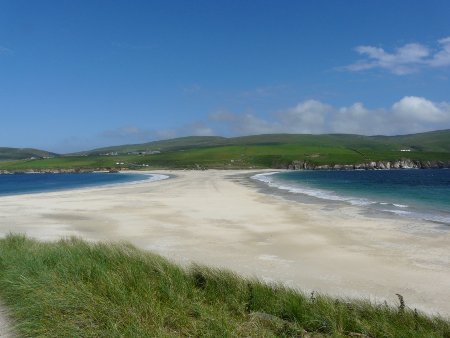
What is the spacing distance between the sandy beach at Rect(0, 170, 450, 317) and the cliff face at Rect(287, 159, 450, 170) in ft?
383

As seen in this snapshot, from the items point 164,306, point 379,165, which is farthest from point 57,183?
point 379,165

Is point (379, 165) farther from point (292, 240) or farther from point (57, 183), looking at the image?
point (292, 240)

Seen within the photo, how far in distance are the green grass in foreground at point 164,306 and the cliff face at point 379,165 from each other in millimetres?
140025

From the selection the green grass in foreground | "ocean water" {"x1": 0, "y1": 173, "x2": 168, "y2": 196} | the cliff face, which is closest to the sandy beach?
the green grass in foreground

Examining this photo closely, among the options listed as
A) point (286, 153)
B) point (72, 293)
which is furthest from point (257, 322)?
point (286, 153)

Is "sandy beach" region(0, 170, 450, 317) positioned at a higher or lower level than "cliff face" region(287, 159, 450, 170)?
higher

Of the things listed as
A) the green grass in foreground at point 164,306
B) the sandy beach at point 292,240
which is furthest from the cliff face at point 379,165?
the green grass in foreground at point 164,306

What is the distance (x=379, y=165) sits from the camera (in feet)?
483

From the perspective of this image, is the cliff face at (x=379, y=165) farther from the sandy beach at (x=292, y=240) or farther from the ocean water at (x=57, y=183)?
the sandy beach at (x=292, y=240)

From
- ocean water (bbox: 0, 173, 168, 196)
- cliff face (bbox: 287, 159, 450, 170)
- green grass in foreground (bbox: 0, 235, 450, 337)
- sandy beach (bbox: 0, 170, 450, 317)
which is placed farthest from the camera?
cliff face (bbox: 287, 159, 450, 170)

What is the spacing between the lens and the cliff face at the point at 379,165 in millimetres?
144375

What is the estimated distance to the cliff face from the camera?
14438 cm

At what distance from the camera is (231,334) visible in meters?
5.98

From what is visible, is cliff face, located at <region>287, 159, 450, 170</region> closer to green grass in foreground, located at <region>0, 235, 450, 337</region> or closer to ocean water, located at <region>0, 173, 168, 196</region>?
ocean water, located at <region>0, 173, 168, 196</region>
